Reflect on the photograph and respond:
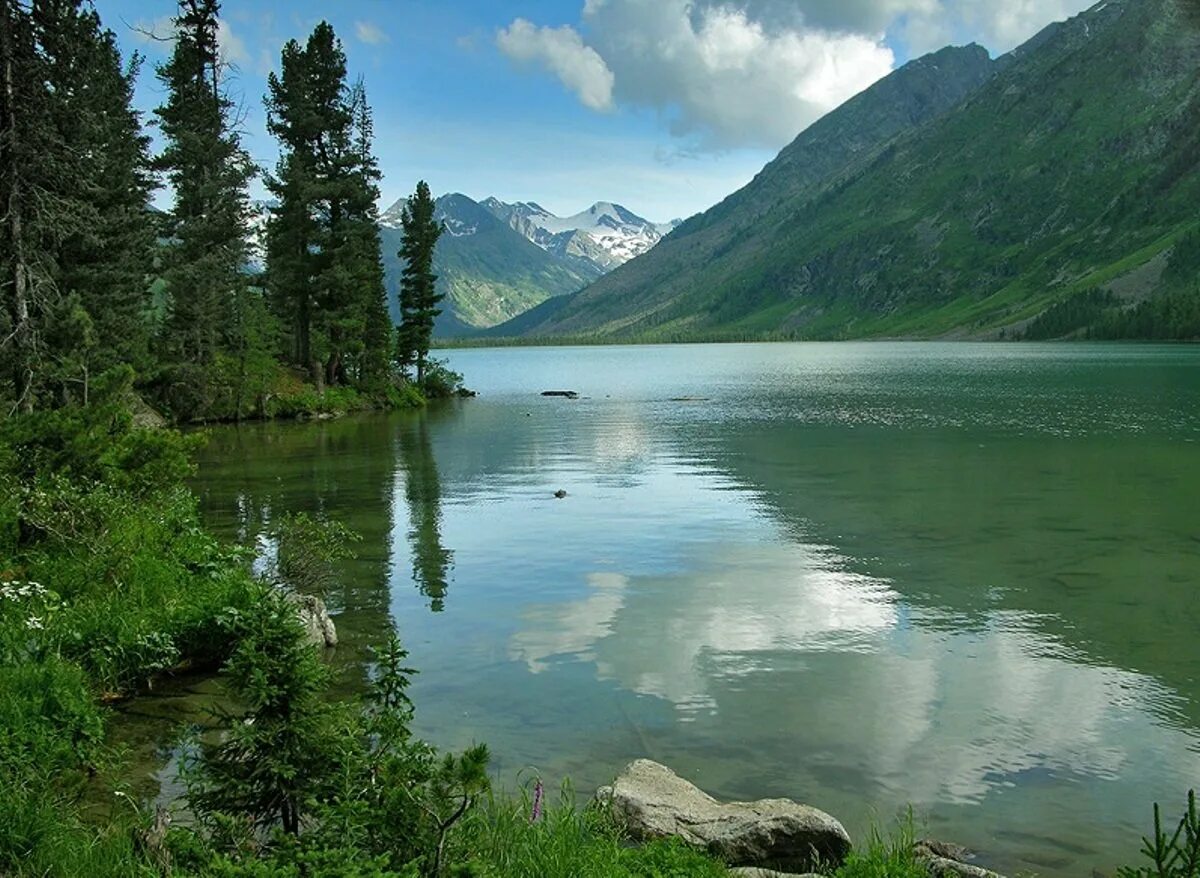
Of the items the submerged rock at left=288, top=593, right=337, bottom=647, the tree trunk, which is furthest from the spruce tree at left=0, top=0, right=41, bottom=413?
the submerged rock at left=288, top=593, right=337, bottom=647

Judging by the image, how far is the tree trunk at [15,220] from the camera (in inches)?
783

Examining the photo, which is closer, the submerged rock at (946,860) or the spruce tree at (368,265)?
the submerged rock at (946,860)

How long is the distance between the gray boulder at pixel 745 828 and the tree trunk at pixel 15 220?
17.1 m

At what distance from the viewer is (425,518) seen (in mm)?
30188

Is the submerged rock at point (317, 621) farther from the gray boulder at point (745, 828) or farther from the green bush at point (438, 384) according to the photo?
the green bush at point (438, 384)

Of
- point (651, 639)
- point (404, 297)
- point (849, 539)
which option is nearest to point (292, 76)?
point (404, 297)

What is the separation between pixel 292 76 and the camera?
65125mm

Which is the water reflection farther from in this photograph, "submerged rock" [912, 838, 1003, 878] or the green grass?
"submerged rock" [912, 838, 1003, 878]

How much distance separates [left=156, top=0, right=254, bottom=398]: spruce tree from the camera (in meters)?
56.4

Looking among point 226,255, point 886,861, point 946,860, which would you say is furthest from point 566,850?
point 226,255

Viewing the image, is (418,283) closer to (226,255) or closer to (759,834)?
(226,255)

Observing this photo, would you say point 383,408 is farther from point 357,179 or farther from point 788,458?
point 788,458

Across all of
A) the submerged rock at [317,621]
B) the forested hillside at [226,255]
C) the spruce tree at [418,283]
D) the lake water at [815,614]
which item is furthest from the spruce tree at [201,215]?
the submerged rock at [317,621]

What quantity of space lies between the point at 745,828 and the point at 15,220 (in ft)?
67.1
